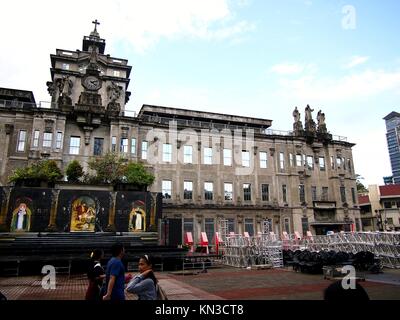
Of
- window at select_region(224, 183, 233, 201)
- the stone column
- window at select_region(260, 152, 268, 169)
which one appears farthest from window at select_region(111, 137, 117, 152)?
window at select_region(260, 152, 268, 169)

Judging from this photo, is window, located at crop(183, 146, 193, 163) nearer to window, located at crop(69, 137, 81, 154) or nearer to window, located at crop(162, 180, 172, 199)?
window, located at crop(162, 180, 172, 199)

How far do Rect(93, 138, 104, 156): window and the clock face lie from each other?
768 cm

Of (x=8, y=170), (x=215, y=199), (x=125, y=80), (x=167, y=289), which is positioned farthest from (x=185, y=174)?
(x=167, y=289)

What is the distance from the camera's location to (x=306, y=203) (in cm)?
4341

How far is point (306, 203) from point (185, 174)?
1815 cm

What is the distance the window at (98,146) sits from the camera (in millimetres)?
36562

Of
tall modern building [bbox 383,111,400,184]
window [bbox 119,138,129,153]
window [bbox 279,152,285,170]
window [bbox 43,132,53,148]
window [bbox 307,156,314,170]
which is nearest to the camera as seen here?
window [bbox 43,132,53,148]

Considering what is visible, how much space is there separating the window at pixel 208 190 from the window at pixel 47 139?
19.6 metres

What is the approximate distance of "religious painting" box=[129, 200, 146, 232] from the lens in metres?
27.3

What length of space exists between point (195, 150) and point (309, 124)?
19.5 m

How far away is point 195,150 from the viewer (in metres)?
40.9

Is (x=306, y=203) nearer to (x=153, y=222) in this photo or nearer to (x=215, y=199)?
(x=215, y=199)

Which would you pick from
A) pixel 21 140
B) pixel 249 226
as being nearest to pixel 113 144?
pixel 21 140
